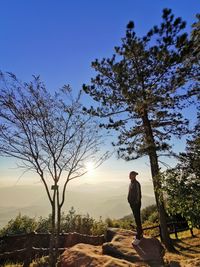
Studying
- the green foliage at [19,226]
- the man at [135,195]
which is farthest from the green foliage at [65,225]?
the man at [135,195]

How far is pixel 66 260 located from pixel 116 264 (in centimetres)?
199

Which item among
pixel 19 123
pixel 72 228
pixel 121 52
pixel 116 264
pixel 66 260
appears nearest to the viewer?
pixel 116 264

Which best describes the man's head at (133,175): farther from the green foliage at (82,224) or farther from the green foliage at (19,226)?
the green foliage at (19,226)

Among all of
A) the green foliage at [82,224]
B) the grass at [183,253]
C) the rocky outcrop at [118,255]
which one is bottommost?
the grass at [183,253]

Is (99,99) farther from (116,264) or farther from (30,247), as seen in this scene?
(116,264)

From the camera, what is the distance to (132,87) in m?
16.0

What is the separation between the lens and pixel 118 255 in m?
9.27

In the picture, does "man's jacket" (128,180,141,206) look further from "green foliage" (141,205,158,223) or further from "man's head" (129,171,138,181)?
"green foliage" (141,205,158,223)

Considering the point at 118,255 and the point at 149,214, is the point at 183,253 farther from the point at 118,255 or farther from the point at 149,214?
the point at 149,214

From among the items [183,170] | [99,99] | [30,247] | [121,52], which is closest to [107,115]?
[99,99]

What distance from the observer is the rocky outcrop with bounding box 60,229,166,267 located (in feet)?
27.4

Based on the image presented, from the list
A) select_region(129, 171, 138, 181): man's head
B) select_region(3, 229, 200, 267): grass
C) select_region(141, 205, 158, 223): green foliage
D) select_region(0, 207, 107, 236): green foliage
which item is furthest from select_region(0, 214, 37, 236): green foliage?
select_region(141, 205, 158, 223): green foliage

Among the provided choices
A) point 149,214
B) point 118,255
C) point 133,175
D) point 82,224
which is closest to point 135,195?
point 133,175

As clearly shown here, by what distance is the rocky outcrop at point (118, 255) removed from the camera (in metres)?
8.34
